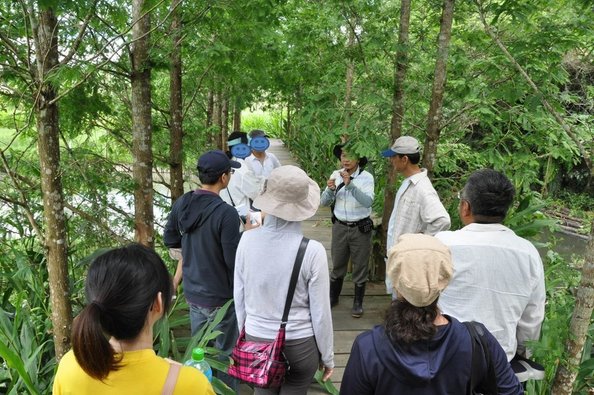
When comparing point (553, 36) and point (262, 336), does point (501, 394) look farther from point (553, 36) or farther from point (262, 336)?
point (553, 36)

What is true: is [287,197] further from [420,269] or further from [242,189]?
[242,189]

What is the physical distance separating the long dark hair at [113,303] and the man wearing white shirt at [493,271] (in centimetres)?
133

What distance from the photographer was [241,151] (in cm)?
534

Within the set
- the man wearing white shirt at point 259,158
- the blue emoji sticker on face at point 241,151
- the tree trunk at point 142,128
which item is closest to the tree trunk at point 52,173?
the tree trunk at point 142,128

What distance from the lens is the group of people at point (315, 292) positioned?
128cm

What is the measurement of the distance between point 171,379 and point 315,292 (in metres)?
1.00

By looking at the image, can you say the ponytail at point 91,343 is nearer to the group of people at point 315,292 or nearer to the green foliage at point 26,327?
the group of people at point 315,292

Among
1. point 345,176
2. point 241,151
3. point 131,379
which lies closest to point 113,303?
point 131,379

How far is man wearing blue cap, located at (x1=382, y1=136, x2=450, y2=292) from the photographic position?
3369 mm

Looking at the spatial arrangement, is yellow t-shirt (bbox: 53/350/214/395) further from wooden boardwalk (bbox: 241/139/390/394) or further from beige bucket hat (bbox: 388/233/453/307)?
wooden boardwalk (bbox: 241/139/390/394)

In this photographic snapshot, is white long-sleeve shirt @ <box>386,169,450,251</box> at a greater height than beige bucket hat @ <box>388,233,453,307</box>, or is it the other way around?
beige bucket hat @ <box>388,233,453,307</box>

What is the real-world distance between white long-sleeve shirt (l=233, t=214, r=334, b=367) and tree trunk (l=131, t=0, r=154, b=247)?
159 cm

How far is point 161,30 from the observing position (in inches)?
158

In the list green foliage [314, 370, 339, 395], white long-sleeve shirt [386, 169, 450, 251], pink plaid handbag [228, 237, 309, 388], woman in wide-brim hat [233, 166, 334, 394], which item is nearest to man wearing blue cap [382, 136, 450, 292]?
white long-sleeve shirt [386, 169, 450, 251]
